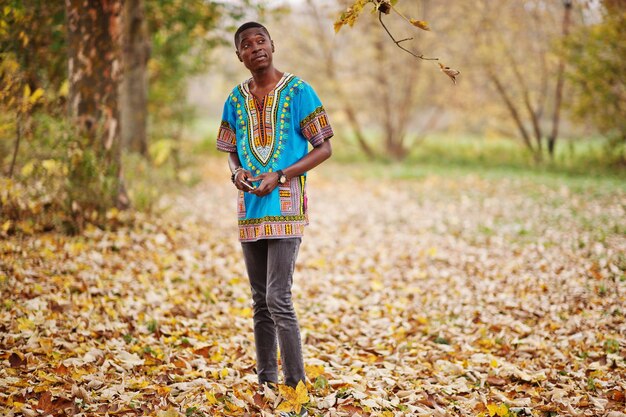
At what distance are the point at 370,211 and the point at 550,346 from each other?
23.2 ft

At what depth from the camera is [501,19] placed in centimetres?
1703

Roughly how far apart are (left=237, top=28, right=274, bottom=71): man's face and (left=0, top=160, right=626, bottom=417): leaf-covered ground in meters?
1.91

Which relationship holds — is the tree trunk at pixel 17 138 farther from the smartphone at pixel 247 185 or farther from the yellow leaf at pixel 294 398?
the yellow leaf at pixel 294 398

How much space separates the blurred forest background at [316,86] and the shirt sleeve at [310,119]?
336 centimetres

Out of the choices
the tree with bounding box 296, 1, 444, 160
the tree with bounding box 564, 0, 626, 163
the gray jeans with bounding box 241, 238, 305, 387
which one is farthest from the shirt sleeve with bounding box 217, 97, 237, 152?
the tree with bounding box 296, 1, 444, 160

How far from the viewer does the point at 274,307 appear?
331cm

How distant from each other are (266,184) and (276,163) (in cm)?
17

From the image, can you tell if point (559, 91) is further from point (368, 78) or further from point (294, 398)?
point (294, 398)

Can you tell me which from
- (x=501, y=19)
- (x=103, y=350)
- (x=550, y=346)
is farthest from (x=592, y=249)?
(x=501, y=19)

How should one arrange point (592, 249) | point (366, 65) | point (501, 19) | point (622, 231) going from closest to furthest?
point (592, 249) → point (622, 231) → point (501, 19) → point (366, 65)

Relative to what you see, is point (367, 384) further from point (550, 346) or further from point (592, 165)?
point (592, 165)

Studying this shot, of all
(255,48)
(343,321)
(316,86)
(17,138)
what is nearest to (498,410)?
(343,321)

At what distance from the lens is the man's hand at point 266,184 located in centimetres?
320

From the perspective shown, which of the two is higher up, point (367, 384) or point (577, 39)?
point (577, 39)
